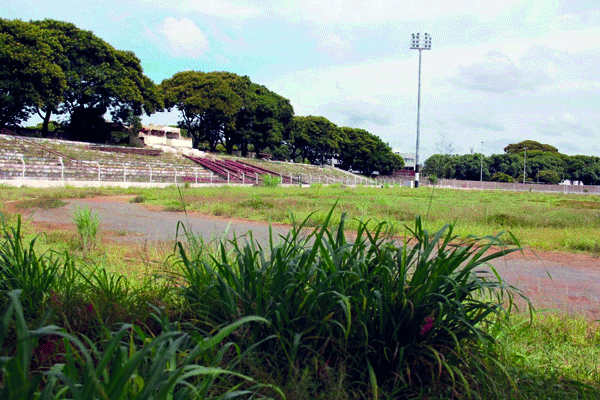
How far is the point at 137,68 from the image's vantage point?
149 feet

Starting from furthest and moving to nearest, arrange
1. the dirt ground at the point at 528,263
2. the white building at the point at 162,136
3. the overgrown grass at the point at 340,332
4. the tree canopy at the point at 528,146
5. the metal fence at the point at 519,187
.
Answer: the tree canopy at the point at 528,146 → the metal fence at the point at 519,187 → the white building at the point at 162,136 → the dirt ground at the point at 528,263 → the overgrown grass at the point at 340,332

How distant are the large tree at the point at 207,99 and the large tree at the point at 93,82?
7.58 m

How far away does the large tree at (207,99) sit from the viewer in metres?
52.4

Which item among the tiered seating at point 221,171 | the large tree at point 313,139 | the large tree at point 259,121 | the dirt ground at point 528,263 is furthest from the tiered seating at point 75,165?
the large tree at point 313,139

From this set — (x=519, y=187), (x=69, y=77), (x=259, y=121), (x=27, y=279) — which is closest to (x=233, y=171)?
(x=69, y=77)

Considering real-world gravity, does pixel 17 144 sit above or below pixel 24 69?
below

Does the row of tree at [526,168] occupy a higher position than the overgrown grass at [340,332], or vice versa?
the row of tree at [526,168]

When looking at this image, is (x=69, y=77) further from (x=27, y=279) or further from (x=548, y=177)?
(x=548, y=177)

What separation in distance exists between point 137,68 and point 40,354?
47.1m

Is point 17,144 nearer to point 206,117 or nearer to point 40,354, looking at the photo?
point 206,117

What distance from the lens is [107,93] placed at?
4072 centimetres

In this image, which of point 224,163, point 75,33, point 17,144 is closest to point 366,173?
point 224,163

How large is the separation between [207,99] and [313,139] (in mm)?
22680

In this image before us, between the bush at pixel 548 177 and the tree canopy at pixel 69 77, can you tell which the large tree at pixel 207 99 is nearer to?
the tree canopy at pixel 69 77
